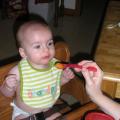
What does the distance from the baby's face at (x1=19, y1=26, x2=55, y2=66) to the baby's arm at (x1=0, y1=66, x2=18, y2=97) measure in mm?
89

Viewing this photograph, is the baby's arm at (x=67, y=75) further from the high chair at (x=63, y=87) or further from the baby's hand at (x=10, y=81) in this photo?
the baby's hand at (x=10, y=81)

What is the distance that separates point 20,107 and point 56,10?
7.07 ft

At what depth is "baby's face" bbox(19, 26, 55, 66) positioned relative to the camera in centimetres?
110

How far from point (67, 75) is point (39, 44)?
0.20 metres

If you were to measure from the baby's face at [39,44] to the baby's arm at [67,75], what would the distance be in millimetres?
132

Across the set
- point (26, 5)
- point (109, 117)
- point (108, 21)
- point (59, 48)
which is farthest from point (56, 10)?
point (109, 117)

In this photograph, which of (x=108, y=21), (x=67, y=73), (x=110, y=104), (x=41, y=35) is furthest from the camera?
(x=108, y=21)

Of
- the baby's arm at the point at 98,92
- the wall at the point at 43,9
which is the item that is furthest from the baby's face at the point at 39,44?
the wall at the point at 43,9

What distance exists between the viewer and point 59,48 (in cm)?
126

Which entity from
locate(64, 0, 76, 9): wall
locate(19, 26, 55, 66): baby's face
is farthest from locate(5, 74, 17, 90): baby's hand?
locate(64, 0, 76, 9): wall

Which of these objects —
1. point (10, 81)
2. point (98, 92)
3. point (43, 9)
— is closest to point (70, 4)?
point (43, 9)

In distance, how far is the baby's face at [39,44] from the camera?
1098 millimetres

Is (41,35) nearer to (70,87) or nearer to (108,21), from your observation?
(70,87)

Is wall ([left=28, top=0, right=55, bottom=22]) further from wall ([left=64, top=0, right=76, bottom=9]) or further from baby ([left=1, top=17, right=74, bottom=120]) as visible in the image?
baby ([left=1, top=17, right=74, bottom=120])
